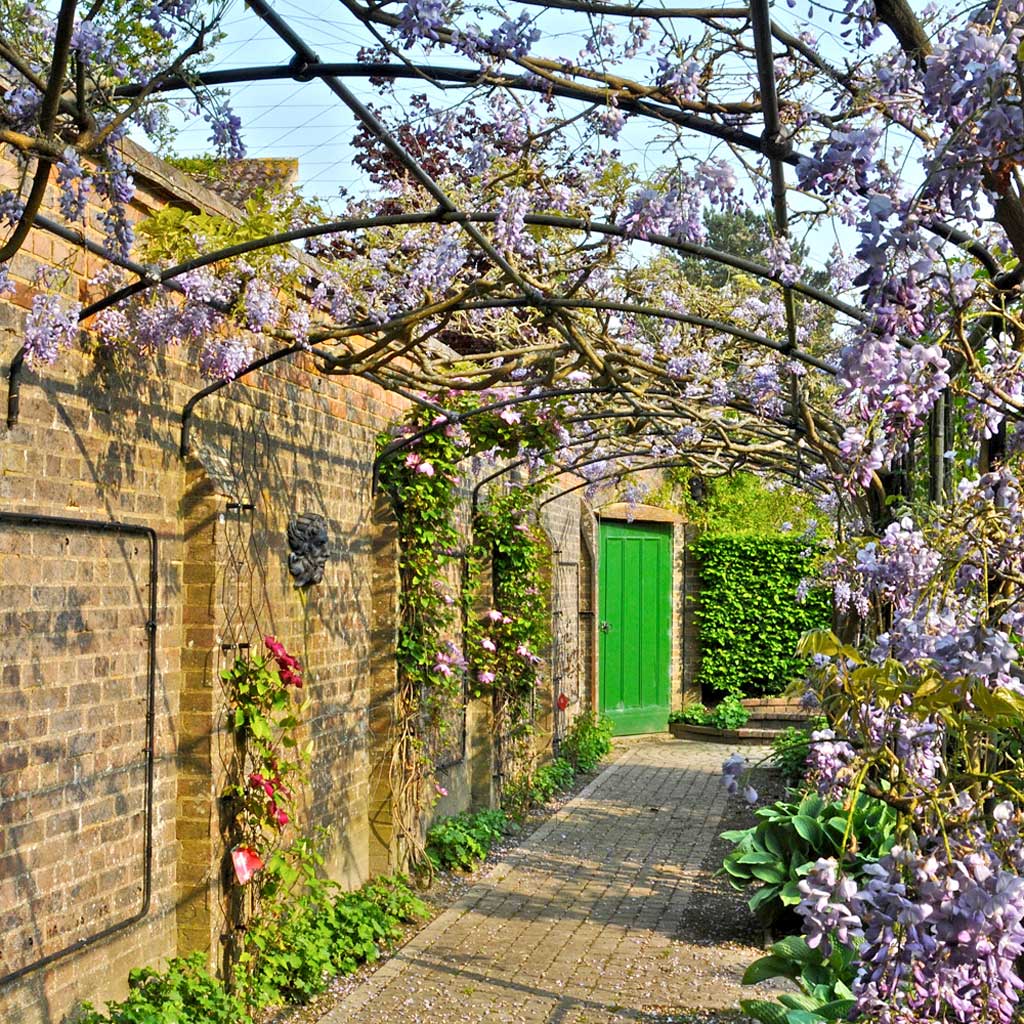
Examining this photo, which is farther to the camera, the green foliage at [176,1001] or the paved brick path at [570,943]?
the paved brick path at [570,943]

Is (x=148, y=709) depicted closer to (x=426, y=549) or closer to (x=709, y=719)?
(x=426, y=549)

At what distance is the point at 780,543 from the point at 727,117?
1348 cm

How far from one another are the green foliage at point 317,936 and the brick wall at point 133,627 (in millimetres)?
250

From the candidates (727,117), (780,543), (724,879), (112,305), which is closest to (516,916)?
(724,879)

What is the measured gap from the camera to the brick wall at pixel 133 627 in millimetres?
3889

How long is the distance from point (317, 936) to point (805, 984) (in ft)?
8.04

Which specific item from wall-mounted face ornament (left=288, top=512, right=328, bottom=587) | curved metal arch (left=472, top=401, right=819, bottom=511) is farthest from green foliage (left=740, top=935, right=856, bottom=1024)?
curved metal arch (left=472, top=401, right=819, bottom=511)

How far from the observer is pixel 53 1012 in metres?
3.97

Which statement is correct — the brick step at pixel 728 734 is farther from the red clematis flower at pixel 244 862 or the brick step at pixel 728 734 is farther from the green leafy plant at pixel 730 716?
the red clematis flower at pixel 244 862

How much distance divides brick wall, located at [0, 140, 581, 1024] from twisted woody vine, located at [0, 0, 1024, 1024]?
0.20 meters

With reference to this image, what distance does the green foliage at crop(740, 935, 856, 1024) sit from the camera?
3906mm

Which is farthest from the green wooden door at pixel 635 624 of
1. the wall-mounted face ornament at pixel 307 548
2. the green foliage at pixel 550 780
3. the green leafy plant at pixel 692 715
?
the wall-mounted face ornament at pixel 307 548

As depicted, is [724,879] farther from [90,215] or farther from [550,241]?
[90,215]

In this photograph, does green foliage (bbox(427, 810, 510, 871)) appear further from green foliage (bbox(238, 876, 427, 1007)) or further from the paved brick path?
green foliage (bbox(238, 876, 427, 1007))
